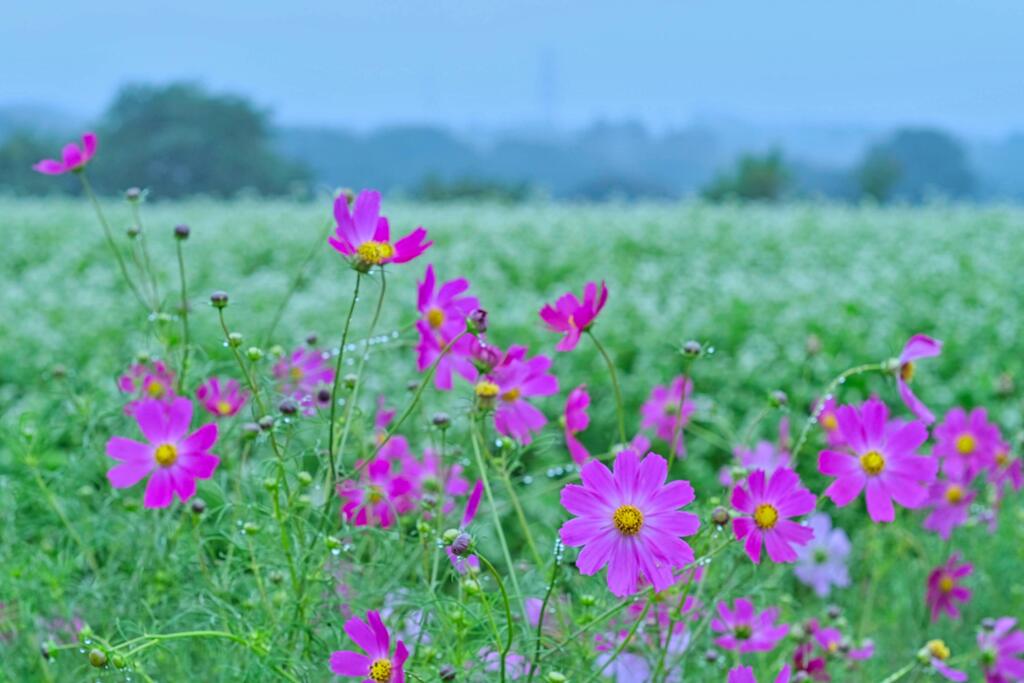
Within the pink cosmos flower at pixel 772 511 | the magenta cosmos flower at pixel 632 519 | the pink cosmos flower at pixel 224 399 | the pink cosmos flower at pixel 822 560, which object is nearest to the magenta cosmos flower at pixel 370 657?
the magenta cosmos flower at pixel 632 519

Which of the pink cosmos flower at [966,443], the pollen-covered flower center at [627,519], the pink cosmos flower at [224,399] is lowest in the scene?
the pink cosmos flower at [966,443]

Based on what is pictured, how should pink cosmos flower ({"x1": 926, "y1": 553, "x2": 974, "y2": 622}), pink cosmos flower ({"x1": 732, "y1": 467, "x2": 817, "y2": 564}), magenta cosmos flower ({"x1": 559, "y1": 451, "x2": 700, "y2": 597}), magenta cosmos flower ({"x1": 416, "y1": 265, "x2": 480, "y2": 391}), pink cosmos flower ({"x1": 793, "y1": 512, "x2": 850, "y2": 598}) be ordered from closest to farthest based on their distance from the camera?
magenta cosmos flower ({"x1": 559, "y1": 451, "x2": 700, "y2": 597})
pink cosmos flower ({"x1": 732, "y1": 467, "x2": 817, "y2": 564})
magenta cosmos flower ({"x1": 416, "y1": 265, "x2": 480, "y2": 391})
pink cosmos flower ({"x1": 926, "y1": 553, "x2": 974, "y2": 622})
pink cosmos flower ({"x1": 793, "y1": 512, "x2": 850, "y2": 598})

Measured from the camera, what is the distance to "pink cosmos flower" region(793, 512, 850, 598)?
1.59 meters

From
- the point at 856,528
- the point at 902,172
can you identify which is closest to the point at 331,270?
the point at 856,528

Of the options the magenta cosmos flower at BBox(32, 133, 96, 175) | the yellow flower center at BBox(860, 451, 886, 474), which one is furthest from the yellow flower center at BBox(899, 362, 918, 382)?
the magenta cosmos flower at BBox(32, 133, 96, 175)

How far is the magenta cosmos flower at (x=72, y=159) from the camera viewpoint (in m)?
1.05

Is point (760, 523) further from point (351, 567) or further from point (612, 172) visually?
point (612, 172)

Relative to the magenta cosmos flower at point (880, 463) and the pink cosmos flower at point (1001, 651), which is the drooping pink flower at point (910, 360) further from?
the pink cosmos flower at point (1001, 651)

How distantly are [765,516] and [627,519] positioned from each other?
0.47 ft

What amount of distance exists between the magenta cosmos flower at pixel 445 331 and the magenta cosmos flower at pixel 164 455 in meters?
0.18

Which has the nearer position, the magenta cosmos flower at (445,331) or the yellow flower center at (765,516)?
the yellow flower center at (765,516)

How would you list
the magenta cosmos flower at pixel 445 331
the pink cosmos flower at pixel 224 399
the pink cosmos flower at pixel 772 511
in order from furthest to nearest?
the pink cosmos flower at pixel 224 399
the magenta cosmos flower at pixel 445 331
the pink cosmos flower at pixel 772 511

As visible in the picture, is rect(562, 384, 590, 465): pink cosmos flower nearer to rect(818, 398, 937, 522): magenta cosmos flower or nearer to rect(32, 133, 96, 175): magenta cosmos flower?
rect(818, 398, 937, 522): magenta cosmos flower

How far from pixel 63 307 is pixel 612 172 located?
50.1 metres
